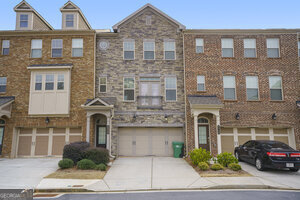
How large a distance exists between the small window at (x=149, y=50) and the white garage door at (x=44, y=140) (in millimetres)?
7185

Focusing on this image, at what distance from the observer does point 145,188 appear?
8.73m

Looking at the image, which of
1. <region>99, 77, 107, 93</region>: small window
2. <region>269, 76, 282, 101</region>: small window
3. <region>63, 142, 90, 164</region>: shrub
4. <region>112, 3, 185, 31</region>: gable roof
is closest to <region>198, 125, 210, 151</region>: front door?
<region>269, 76, 282, 101</region>: small window

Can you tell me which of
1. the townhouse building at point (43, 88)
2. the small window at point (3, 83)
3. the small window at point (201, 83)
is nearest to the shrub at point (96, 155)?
the townhouse building at point (43, 88)

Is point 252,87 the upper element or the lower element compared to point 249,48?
lower

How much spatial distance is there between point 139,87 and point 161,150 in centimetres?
471

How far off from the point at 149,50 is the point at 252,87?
7.84 meters

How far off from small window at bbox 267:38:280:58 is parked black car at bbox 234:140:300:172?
771 cm

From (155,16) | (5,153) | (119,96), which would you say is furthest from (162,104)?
(5,153)

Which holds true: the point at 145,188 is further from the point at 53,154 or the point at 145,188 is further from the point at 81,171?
the point at 53,154

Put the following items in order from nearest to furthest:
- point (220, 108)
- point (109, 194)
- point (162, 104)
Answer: point (109, 194), point (220, 108), point (162, 104)

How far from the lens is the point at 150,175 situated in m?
10.7

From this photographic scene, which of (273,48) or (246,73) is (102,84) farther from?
(273,48)

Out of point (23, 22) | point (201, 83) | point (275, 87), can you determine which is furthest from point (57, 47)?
point (275, 87)

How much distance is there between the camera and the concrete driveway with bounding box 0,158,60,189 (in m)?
9.30
